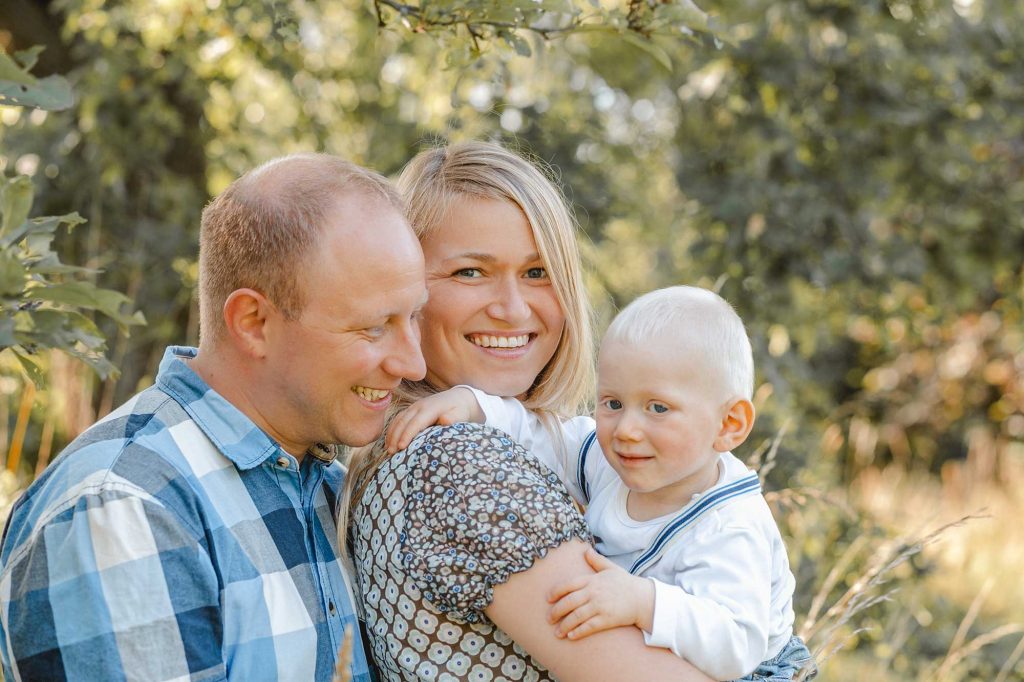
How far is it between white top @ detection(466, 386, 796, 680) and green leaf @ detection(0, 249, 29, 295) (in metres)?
0.95

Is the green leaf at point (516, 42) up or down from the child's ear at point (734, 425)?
up

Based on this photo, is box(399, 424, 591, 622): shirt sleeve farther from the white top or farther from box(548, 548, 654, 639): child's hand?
the white top

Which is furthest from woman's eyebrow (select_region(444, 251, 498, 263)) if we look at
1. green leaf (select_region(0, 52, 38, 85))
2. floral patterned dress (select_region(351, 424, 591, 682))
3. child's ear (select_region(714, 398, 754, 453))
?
green leaf (select_region(0, 52, 38, 85))

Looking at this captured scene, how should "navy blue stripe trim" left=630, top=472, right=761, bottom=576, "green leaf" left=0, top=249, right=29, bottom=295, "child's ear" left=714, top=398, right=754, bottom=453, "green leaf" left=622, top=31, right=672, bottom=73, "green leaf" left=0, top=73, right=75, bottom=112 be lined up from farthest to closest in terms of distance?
1. "green leaf" left=622, top=31, right=672, bottom=73
2. "child's ear" left=714, top=398, right=754, bottom=453
3. "navy blue stripe trim" left=630, top=472, right=761, bottom=576
4. "green leaf" left=0, top=73, right=75, bottom=112
5. "green leaf" left=0, top=249, right=29, bottom=295

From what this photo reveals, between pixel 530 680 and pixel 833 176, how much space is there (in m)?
4.05

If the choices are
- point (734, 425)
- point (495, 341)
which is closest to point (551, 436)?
point (495, 341)

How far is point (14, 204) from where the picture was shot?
151cm

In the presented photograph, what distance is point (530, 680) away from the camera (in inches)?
71.8

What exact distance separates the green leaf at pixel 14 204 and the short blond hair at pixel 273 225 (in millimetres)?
425

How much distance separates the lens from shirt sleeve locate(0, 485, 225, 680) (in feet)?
4.83

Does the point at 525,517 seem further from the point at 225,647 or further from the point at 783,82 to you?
the point at 783,82

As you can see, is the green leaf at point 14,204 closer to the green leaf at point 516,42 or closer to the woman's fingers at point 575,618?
the woman's fingers at point 575,618

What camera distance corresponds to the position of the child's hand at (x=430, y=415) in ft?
6.33

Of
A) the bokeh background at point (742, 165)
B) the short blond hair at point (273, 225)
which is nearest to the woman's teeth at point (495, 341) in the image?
the short blond hair at point (273, 225)
